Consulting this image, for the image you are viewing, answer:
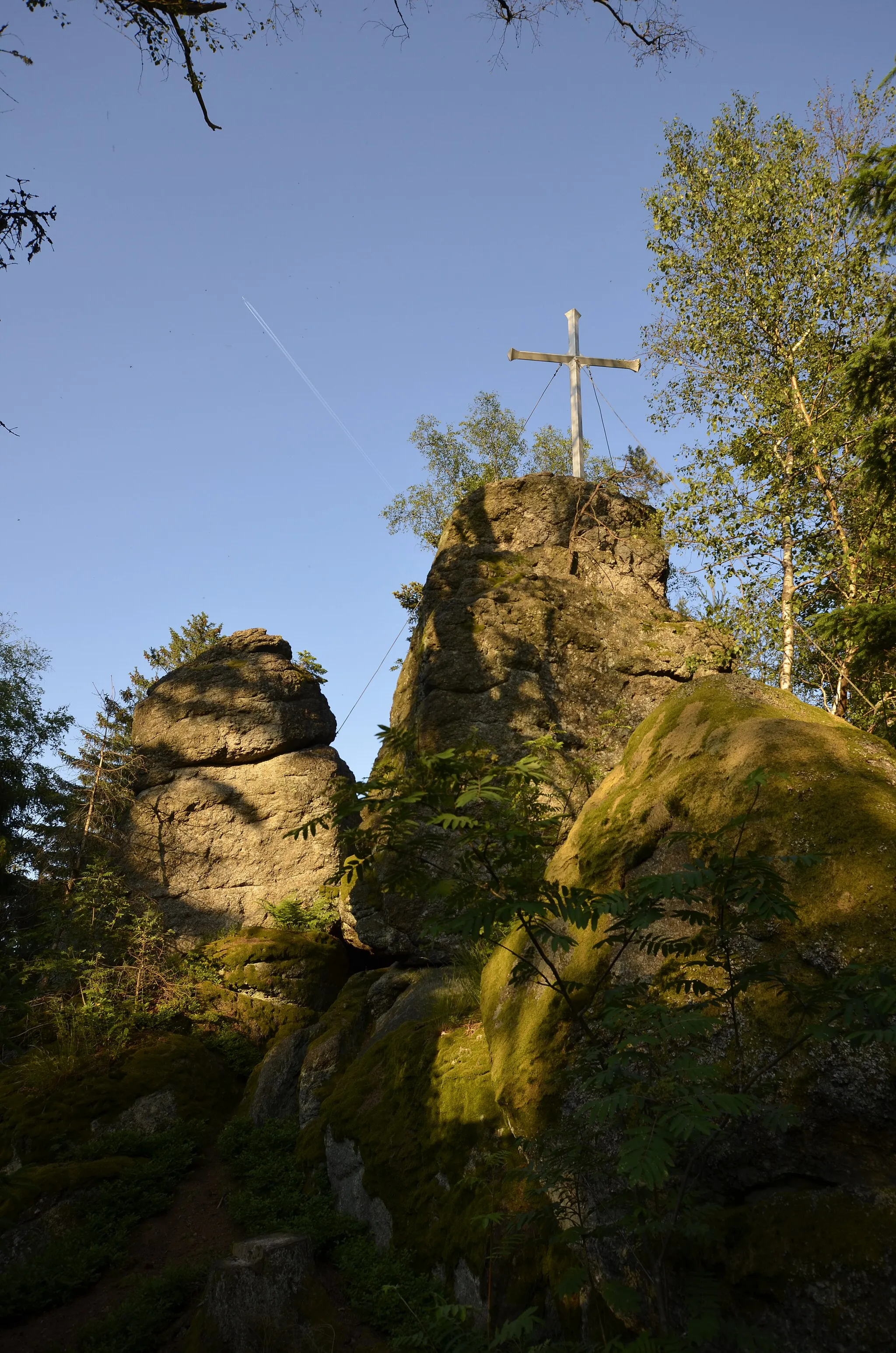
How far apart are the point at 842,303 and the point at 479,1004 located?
41.6 feet

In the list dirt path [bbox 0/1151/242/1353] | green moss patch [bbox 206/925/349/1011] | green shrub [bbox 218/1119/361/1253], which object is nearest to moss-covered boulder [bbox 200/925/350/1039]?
green moss patch [bbox 206/925/349/1011]

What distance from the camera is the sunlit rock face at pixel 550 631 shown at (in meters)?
11.2

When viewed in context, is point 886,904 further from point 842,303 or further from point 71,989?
point 842,303

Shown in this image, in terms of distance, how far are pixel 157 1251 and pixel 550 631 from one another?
8.48m

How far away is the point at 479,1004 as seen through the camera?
7176mm

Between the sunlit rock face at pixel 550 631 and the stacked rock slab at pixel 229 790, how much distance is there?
396 cm

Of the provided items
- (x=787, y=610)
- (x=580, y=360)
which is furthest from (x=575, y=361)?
(x=787, y=610)

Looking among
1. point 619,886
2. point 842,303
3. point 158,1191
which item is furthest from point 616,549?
point 158,1191

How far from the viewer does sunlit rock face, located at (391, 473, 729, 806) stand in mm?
11227

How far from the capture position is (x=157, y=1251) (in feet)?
24.8

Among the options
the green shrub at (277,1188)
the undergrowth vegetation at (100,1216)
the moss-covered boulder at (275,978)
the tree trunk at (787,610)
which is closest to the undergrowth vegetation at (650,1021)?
the green shrub at (277,1188)

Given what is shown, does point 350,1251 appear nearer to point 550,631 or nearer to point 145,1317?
point 145,1317

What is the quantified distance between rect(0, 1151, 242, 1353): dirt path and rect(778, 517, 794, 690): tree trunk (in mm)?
9430

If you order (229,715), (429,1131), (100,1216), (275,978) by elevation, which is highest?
(229,715)
